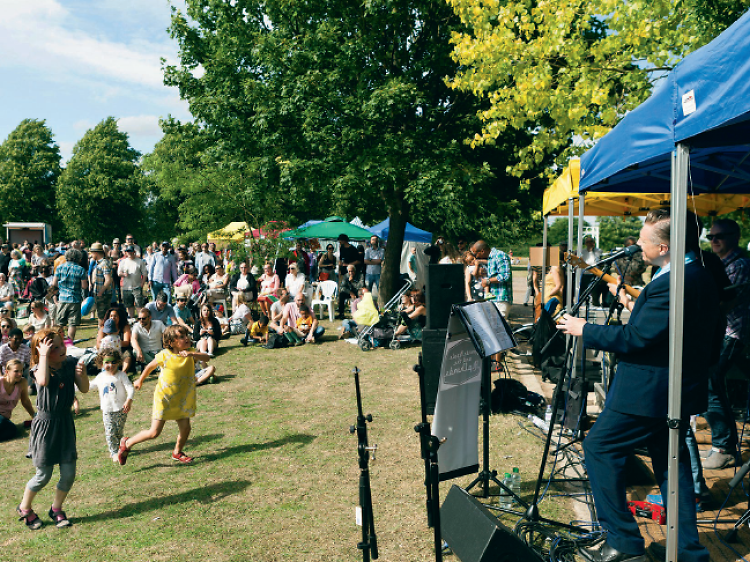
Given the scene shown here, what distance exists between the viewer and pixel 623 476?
10.5ft

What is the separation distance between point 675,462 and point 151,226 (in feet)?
183

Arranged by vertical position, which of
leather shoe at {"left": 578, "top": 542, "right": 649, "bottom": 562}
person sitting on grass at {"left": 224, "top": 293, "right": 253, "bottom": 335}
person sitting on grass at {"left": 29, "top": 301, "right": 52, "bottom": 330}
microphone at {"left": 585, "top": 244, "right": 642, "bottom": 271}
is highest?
microphone at {"left": 585, "top": 244, "right": 642, "bottom": 271}

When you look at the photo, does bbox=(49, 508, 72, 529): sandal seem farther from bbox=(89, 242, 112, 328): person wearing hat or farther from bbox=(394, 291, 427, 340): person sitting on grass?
bbox=(89, 242, 112, 328): person wearing hat

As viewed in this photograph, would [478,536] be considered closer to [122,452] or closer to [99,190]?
[122,452]

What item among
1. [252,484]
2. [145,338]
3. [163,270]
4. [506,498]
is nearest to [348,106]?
[163,270]

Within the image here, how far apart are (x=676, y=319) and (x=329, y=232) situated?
1435 centimetres

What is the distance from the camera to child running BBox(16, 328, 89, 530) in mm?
4676

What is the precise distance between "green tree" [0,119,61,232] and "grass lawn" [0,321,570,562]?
4585 cm

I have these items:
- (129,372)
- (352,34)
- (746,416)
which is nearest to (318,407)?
(129,372)

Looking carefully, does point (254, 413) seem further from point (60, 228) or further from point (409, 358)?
point (60, 228)

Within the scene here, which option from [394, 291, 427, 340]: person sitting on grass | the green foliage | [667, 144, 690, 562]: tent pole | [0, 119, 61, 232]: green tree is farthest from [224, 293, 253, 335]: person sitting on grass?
the green foliage

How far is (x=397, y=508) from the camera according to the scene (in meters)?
4.60

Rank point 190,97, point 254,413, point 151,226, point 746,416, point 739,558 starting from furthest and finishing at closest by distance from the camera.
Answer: point 151,226 → point 190,97 → point 254,413 → point 746,416 → point 739,558

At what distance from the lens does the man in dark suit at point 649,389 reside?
306 cm
